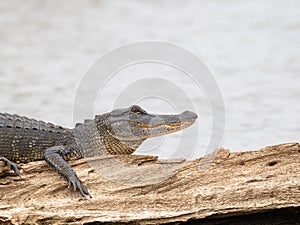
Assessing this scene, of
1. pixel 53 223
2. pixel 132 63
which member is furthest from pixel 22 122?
pixel 132 63

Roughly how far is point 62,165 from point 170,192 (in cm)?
64

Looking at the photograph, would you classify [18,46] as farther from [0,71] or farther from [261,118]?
[261,118]

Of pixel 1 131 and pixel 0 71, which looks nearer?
pixel 1 131

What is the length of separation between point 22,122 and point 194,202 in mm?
1359

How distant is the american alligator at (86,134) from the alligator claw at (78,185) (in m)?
0.29

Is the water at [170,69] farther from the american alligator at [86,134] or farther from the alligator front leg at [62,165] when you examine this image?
the alligator front leg at [62,165]

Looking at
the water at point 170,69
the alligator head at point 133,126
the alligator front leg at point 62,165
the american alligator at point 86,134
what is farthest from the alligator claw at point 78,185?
the water at point 170,69

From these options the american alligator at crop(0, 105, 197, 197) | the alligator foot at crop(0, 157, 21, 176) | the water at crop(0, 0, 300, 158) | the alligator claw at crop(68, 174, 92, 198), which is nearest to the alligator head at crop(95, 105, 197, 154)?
the american alligator at crop(0, 105, 197, 197)

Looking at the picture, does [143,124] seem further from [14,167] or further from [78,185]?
[14,167]

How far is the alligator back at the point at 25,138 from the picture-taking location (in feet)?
13.1

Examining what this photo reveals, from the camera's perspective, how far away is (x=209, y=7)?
9.73 metres

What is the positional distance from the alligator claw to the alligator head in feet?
1.68

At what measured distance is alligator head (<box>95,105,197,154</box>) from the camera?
3.80 meters

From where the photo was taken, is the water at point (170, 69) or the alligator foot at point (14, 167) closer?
the alligator foot at point (14, 167)
